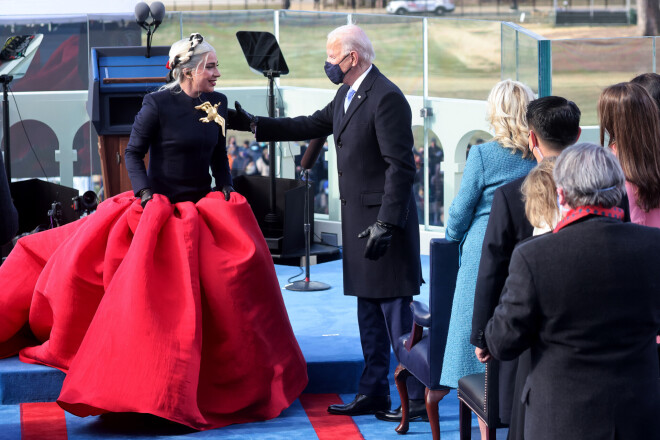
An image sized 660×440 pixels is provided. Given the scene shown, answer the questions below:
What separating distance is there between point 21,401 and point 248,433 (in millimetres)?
1033

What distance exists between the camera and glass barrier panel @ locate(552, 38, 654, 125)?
10.7m

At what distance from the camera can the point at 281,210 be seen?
7.11 metres

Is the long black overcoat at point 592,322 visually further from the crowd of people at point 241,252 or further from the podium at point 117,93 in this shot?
the podium at point 117,93

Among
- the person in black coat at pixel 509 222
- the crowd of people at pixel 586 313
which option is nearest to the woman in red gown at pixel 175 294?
the person in black coat at pixel 509 222

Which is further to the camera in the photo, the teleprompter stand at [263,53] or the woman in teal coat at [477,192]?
the teleprompter stand at [263,53]

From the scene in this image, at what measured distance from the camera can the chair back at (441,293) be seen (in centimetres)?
342

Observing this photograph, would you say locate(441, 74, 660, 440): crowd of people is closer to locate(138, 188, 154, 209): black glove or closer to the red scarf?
the red scarf

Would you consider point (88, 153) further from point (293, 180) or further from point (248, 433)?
point (248, 433)

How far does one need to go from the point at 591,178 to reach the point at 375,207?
1.78 meters

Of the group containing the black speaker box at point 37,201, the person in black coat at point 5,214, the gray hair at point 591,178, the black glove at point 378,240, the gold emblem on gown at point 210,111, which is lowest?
the black speaker box at point 37,201

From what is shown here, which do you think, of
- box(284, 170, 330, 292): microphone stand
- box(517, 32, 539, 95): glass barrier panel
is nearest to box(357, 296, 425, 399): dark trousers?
box(284, 170, 330, 292): microphone stand

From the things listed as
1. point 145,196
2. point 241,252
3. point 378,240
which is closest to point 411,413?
point 378,240

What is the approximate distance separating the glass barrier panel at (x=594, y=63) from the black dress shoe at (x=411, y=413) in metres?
5.18

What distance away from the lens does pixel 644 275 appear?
2.20m
